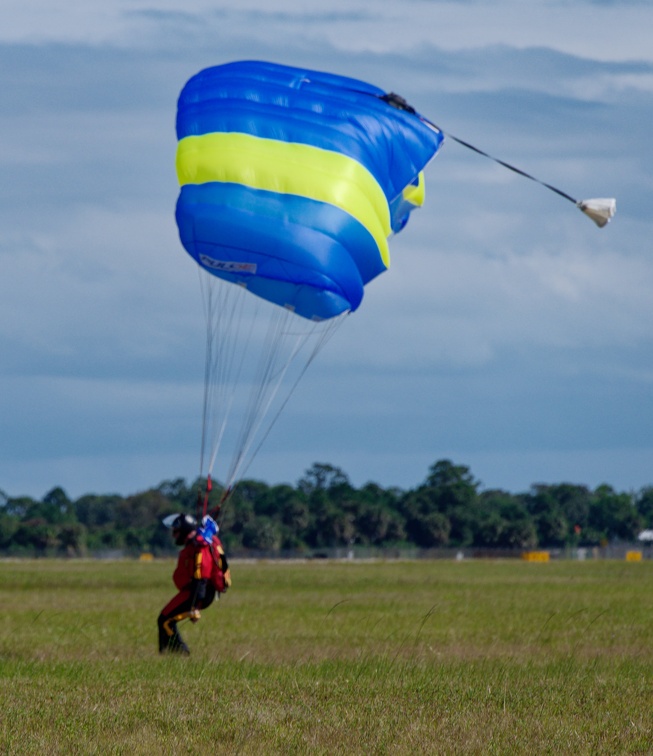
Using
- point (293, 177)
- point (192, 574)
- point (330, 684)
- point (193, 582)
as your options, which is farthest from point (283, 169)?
point (330, 684)

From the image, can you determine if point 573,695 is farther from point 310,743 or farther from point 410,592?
point 410,592

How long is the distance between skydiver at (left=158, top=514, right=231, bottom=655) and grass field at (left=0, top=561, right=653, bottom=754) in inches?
16.9

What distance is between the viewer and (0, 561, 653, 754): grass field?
1138 centimetres

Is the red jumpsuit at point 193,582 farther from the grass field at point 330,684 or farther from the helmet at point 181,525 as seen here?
the grass field at point 330,684

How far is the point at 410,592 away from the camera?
1692 inches

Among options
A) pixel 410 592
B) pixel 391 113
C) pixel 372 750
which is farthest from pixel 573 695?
pixel 410 592

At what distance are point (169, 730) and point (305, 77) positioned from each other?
10.2 metres

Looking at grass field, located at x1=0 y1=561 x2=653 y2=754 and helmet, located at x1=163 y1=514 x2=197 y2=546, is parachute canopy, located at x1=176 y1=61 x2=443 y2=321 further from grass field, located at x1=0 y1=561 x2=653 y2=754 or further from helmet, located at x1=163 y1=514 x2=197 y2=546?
grass field, located at x1=0 y1=561 x2=653 y2=754

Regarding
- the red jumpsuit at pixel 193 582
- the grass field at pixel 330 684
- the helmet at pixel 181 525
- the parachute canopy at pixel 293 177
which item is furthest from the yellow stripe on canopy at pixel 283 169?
the grass field at pixel 330 684

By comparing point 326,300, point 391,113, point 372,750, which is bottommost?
point 372,750

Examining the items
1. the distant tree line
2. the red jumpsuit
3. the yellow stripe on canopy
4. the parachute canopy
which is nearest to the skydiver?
the red jumpsuit

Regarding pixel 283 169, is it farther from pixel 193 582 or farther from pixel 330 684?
pixel 330 684

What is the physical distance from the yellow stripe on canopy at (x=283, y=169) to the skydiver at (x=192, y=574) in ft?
14.3

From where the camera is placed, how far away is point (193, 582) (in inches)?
708
